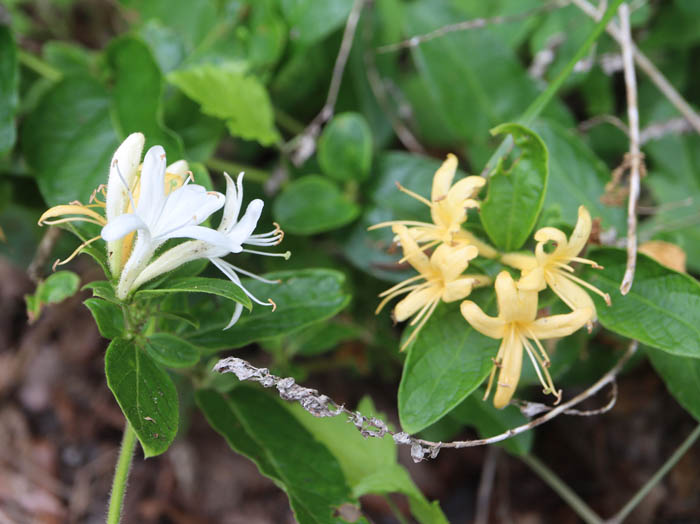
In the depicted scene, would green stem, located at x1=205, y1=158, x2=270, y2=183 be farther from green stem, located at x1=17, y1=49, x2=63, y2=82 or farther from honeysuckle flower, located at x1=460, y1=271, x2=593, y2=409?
honeysuckle flower, located at x1=460, y1=271, x2=593, y2=409

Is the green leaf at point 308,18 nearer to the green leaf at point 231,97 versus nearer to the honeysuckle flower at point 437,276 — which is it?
the green leaf at point 231,97

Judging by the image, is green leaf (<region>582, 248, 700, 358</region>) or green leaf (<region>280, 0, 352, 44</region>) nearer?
green leaf (<region>582, 248, 700, 358</region>)

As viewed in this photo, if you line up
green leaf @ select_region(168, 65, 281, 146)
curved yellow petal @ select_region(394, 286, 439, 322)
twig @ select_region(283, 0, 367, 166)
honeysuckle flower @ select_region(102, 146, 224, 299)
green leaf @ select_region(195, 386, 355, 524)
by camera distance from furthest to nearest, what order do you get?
twig @ select_region(283, 0, 367, 166), green leaf @ select_region(168, 65, 281, 146), green leaf @ select_region(195, 386, 355, 524), curved yellow petal @ select_region(394, 286, 439, 322), honeysuckle flower @ select_region(102, 146, 224, 299)

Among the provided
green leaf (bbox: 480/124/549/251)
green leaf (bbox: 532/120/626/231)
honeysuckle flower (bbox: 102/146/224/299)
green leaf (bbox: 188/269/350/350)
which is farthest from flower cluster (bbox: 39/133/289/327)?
green leaf (bbox: 532/120/626/231)

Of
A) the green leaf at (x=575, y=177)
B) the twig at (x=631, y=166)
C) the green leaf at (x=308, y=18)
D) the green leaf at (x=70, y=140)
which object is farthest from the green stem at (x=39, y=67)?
the twig at (x=631, y=166)

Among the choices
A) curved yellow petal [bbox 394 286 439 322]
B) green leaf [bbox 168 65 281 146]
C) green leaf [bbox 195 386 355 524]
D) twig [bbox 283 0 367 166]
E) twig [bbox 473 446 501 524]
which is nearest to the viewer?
curved yellow petal [bbox 394 286 439 322]

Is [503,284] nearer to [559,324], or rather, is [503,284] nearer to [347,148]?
[559,324]

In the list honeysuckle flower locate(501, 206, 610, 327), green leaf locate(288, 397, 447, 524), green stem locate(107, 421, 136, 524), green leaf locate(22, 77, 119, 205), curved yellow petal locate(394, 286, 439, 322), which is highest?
honeysuckle flower locate(501, 206, 610, 327)
